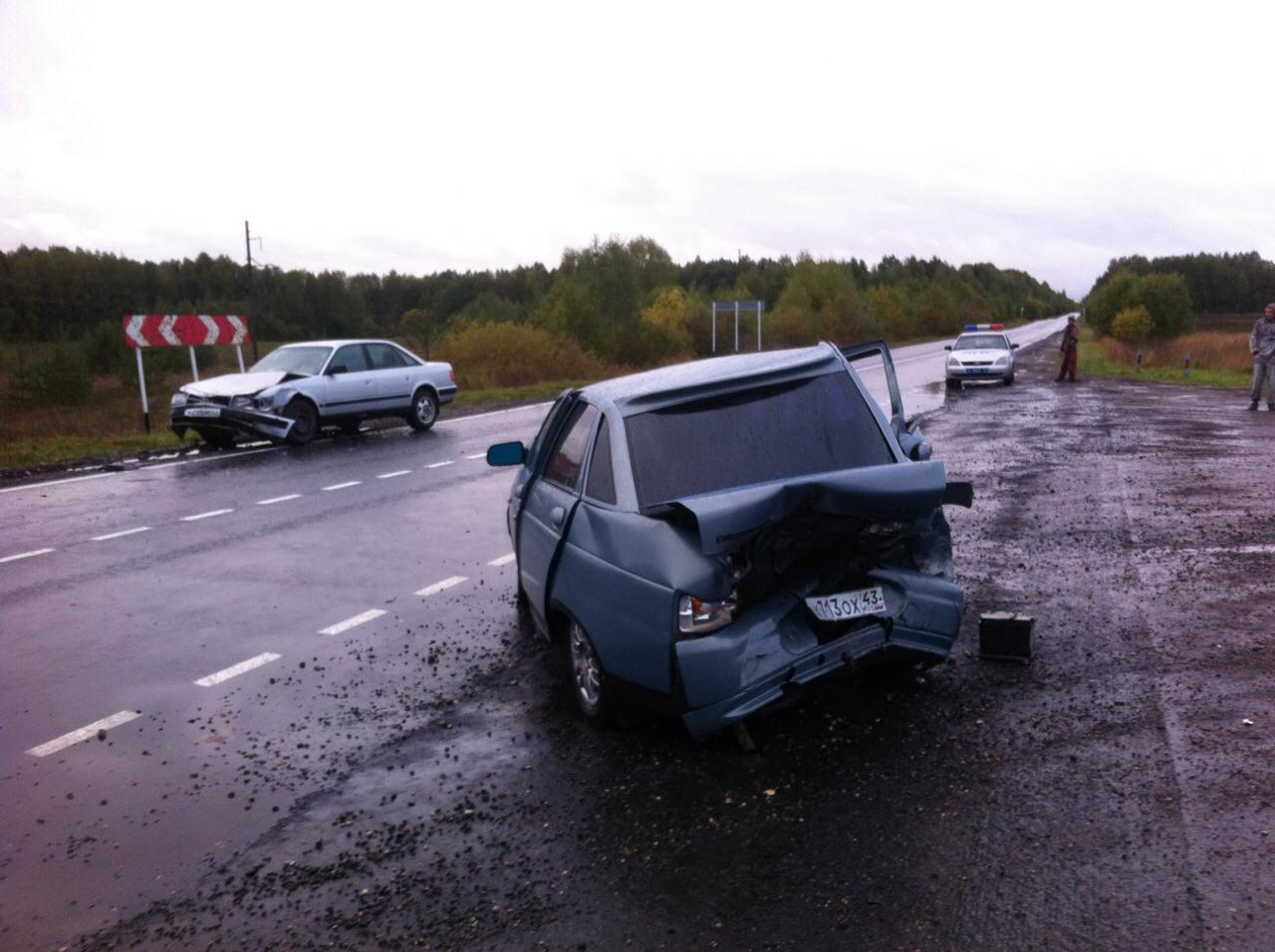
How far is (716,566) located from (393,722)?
6.62ft

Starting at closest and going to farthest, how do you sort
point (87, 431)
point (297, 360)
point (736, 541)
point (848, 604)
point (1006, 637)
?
point (736, 541), point (848, 604), point (1006, 637), point (297, 360), point (87, 431)

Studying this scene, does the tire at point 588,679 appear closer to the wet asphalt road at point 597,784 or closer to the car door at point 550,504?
the wet asphalt road at point 597,784

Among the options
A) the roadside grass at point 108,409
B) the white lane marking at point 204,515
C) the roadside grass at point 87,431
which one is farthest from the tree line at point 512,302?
the white lane marking at point 204,515

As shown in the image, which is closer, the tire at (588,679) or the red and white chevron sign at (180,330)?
the tire at (588,679)

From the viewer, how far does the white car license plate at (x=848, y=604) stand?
462 centimetres

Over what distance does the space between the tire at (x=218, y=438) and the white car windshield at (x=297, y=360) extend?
1.50 m

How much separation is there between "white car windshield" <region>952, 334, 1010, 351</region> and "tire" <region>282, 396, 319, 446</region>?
1794cm

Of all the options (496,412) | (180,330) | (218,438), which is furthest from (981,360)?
(180,330)

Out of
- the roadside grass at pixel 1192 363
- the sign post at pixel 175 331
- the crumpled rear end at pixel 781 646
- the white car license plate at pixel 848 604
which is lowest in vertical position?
the roadside grass at pixel 1192 363

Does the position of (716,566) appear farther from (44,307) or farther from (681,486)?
(44,307)

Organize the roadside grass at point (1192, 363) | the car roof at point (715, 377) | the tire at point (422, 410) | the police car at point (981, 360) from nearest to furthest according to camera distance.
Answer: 1. the car roof at point (715, 377)
2. the tire at point (422, 410)
3. the police car at point (981, 360)
4. the roadside grass at point (1192, 363)

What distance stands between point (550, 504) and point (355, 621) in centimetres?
219

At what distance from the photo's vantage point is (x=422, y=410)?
20531 mm

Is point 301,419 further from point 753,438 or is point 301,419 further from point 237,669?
point 753,438
